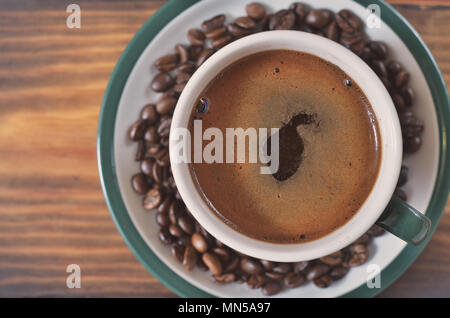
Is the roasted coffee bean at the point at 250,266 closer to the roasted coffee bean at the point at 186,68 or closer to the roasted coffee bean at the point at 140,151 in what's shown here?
the roasted coffee bean at the point at 140,151

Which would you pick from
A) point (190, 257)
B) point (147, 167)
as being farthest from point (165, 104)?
point (190, 257)

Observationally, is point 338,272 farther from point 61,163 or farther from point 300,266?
point 61,163

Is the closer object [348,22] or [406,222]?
[406,222]

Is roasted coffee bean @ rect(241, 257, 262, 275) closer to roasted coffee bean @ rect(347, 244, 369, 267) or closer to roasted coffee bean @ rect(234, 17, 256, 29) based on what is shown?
roasted coffee bean @ rect(347, 244, 369, 267)

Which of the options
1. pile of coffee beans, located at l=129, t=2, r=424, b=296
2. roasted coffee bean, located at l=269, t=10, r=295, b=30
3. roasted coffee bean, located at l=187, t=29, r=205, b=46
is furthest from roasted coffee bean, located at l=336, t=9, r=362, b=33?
roasted coffee bean, located at l=187, t=29, r=205, b=46

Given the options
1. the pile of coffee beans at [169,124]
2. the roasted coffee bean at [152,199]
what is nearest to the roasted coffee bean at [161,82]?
the pile of coffee beans at [169,124]
